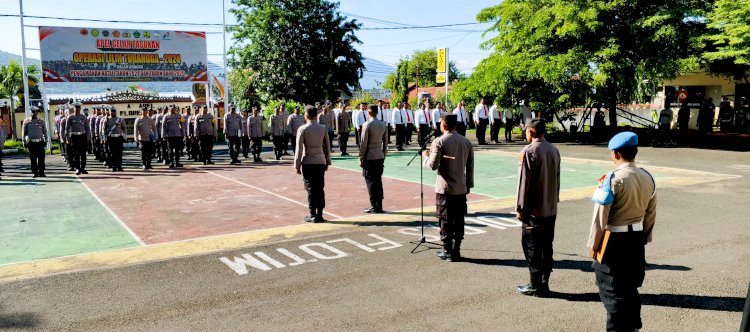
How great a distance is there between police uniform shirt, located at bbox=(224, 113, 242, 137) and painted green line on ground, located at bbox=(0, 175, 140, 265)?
617 cm

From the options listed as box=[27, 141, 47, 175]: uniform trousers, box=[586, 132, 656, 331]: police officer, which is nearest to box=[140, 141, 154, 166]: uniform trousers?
box=[27, 141, 47, 175]: uniform trousers

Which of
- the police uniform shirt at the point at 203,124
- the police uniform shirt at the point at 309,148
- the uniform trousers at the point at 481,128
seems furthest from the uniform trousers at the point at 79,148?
the uniform trousers at the point at 481,128

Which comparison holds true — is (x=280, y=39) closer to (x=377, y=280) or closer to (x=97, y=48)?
(x=97, y=48)

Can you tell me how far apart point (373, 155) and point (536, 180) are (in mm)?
4712

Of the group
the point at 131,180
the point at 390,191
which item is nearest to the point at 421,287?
the point at 390,191

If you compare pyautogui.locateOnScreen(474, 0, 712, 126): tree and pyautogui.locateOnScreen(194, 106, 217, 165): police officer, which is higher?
pyautogui.locateOnScreen(474, 0, 712, 126): tree

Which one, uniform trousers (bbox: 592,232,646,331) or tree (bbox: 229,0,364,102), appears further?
tree (bbox: 229,0,364,102)

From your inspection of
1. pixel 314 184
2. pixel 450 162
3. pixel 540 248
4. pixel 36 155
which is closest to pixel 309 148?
pixel 314 184

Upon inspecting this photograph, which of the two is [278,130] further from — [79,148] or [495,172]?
[495,172]

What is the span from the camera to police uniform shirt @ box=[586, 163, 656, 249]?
4.39 meters

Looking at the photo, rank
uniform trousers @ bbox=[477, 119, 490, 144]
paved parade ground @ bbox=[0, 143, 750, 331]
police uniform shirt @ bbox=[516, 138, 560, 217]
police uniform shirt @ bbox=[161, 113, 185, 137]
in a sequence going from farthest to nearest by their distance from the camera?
uniform trousers @ bbox=[477, 119, 490, 144] < police uniform shirt @ bbox=[161, 113, 185, 137] < police uniform shirt @ bbox=[516, 138, 560, 217] < paved parade ground @ bbox=[0, 143, 750, 331]

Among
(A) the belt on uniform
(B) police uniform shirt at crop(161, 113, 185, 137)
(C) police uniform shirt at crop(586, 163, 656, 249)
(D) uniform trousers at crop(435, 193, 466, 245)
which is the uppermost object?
(B) police uniform shirt at crop(161, 113, 185, 137)

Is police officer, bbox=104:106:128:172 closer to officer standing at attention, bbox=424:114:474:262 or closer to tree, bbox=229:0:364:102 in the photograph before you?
officer standing at attention, bbox=424:114:474:262

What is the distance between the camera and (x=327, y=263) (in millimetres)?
7180
